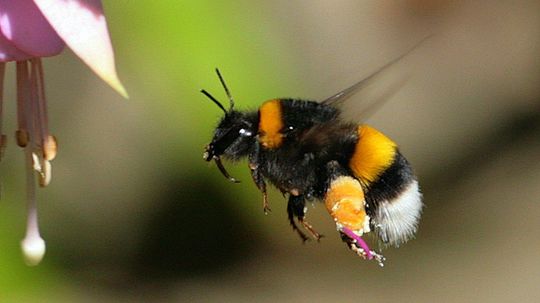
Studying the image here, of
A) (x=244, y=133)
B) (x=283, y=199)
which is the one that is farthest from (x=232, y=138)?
(x=283, y=199)

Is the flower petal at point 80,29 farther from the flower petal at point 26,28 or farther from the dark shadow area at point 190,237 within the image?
the dark shadow area at point 190,237

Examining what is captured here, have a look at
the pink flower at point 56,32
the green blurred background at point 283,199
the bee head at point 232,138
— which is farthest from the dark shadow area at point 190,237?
the pink flower at point 56,32

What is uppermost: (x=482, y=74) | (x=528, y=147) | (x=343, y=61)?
(x=343, y=61)

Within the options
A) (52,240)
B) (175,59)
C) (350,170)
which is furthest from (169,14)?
(350,170)

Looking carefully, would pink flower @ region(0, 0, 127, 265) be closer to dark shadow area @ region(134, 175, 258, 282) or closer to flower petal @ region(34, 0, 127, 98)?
flower petal @ region(34, 0, 127, 98)

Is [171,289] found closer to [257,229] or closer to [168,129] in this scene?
[257,229]

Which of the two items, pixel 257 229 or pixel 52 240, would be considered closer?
pixel 52 240

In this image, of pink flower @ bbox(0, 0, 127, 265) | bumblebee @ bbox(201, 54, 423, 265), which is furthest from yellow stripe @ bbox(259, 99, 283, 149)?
pink flower @ bbox(0, 0, 127, 265)
